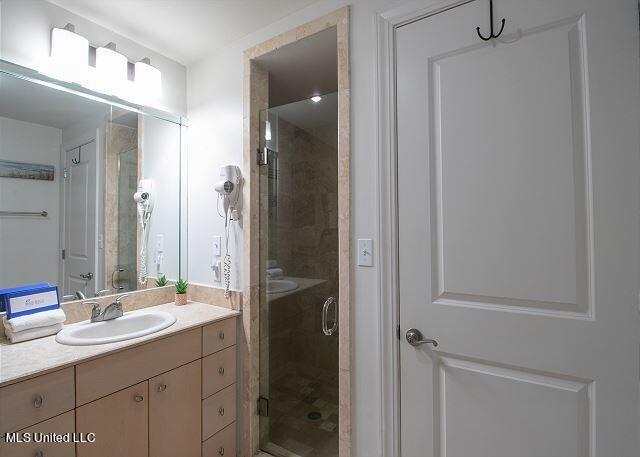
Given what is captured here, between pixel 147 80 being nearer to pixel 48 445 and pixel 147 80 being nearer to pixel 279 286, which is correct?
pixel 279 286

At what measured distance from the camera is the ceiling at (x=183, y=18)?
1.56m

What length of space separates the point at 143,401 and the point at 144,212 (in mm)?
1141

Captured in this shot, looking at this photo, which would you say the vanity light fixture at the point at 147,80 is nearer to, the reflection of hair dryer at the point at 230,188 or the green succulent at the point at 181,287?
the reflection of hair dryer at the point at 230,188

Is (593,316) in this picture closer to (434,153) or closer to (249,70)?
(434,153)

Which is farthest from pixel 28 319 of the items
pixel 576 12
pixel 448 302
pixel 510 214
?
pixel 576 12

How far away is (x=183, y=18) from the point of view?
1.66m

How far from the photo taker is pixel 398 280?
1328mm

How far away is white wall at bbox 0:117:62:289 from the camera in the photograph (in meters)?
1.41

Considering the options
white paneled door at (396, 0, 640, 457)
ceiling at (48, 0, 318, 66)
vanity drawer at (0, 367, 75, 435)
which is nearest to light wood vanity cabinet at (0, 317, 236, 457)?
vanity drawer at (0, 367, 75, 435)

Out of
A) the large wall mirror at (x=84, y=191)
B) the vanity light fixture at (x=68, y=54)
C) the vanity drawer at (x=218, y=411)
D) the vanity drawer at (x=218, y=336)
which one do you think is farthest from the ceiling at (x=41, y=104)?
the vanity drawer at (x=218, y=411)

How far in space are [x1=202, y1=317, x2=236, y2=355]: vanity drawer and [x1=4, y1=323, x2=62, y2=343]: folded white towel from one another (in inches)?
26.2

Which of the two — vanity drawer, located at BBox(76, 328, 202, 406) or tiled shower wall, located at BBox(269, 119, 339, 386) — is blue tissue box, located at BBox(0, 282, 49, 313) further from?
tiled shower wall, located at BBox(269, 119, 339, 386)

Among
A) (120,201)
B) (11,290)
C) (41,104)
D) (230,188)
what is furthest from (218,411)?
(41,104)

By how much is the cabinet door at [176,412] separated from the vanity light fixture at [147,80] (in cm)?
168
